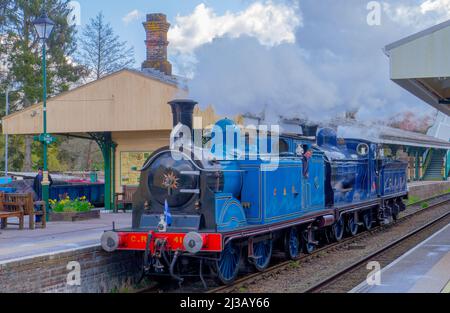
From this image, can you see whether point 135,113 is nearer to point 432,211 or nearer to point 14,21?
point 432,211

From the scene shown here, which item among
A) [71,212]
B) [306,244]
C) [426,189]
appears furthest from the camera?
[426,189]

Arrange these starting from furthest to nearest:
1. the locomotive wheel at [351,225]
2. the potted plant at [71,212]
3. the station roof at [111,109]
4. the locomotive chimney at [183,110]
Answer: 1. the station roof at [111,109]
2. the locomotive wheel at [351,225]
3. the potted plant at [71,212]
4. the locomotive chimney at [183,110]

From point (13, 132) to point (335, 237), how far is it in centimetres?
1023

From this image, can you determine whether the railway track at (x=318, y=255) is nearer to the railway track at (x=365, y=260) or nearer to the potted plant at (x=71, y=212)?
the railway track at (x=365, y=260)

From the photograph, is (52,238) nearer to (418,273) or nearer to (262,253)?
(262,253)

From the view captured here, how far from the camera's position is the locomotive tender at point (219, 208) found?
9430mm

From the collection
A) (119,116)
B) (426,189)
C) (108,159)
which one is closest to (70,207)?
(119,116)

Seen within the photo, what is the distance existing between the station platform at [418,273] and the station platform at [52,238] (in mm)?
4738

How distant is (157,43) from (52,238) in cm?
968

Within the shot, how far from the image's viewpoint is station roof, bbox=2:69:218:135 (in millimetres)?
17094

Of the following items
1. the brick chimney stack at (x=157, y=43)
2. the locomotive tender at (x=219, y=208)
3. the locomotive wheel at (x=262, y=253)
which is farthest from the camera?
the brick chimney stack at (x=157, y=43)

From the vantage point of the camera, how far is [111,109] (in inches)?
699

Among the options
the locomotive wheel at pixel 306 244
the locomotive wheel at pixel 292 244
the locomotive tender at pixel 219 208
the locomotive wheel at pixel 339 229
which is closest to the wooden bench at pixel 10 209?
the locomotive tender at pixel 219 208

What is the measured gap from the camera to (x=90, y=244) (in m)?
10.2
